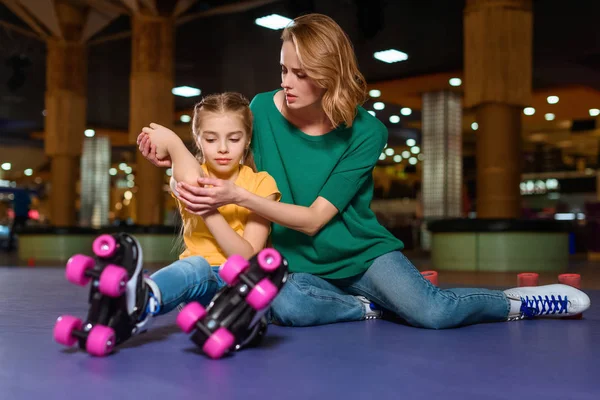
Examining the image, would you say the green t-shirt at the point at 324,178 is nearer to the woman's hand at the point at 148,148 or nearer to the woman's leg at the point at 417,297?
the woman's leg at the point at 417,297

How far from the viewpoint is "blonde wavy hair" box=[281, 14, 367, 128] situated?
2059 mm

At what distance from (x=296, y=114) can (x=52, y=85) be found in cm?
1181

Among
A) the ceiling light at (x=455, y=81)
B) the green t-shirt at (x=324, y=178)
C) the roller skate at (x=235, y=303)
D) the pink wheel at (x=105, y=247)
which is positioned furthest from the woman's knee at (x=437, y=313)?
the ceiling light at (x=455, y=81)

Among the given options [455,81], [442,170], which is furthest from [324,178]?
[455,81]

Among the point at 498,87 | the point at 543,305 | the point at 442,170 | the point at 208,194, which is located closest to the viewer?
the point at 208,194

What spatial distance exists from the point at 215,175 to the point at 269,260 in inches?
23.5

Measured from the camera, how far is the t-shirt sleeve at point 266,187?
6.96 ft

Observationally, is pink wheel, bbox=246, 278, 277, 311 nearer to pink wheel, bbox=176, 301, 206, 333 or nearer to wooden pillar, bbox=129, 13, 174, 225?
pink wheel, bbox=176, 301, 206, 333

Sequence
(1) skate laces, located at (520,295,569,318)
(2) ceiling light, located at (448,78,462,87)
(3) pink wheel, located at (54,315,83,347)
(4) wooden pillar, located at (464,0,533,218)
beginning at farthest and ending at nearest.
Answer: (2) ceiling light, located at (448,78,462,87), (4) wooden pillar, located at (464,0,533,218), (1) skate laces, located at (520,295,569,318), (3) pink wheel, located at (54,315,83,347)

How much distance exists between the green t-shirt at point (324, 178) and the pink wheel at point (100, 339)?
0.80 metres

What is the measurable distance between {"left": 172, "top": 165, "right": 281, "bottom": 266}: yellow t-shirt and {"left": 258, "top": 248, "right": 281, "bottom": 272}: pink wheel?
0.49 meters

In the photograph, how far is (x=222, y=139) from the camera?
206cm

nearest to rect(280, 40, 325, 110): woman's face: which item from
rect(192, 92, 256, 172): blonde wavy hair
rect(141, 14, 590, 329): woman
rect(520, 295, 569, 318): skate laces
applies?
rect(141, 14, 590, 329): woman

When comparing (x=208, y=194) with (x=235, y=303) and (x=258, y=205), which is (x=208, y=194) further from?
(x=235, y=303)
